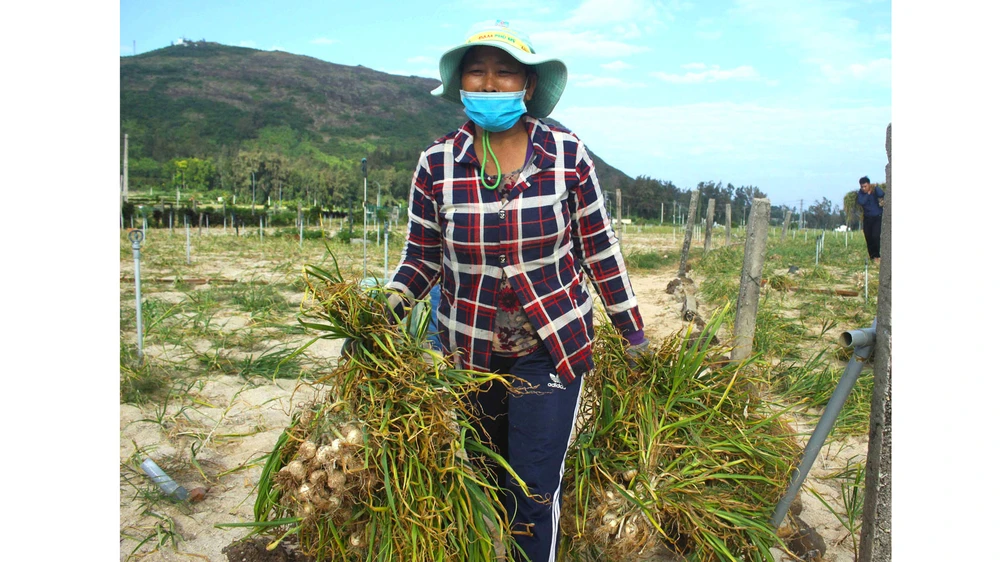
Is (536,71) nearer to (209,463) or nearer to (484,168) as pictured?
(484,168)

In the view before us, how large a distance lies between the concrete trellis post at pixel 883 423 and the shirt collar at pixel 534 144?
80 cm

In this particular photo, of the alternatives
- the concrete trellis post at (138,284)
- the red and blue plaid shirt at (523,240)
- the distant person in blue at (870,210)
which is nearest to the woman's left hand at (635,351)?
the red and blue plaid shirt at (523,240)

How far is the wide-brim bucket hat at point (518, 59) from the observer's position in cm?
158

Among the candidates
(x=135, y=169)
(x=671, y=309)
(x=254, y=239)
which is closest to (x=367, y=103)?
(x=135, y=169)

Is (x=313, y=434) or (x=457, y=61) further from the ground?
(x=457, y=61)

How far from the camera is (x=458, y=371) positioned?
1.59m

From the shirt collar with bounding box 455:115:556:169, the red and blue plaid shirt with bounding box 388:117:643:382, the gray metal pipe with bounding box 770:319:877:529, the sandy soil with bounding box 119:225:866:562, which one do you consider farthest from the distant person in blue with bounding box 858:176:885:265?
the shirt collar with bounding box 455:115:556:169

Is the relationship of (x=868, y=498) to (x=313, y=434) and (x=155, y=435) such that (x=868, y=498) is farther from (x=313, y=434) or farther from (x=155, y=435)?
(x=155, y=435)

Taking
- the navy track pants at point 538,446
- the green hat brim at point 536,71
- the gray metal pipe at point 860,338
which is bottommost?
the navy track pants at point 538,446

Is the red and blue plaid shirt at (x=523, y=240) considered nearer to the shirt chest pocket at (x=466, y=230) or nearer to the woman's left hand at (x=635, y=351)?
the shirt chest pocket at (x=466, y=230)

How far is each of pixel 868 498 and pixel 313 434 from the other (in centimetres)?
137

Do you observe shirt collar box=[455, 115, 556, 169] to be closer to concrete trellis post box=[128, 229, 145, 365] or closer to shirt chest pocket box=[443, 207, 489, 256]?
shirt chest pocket box=[443, 207, 489, 256]

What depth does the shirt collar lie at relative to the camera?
1625mm

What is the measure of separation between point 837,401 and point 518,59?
1.21 m
